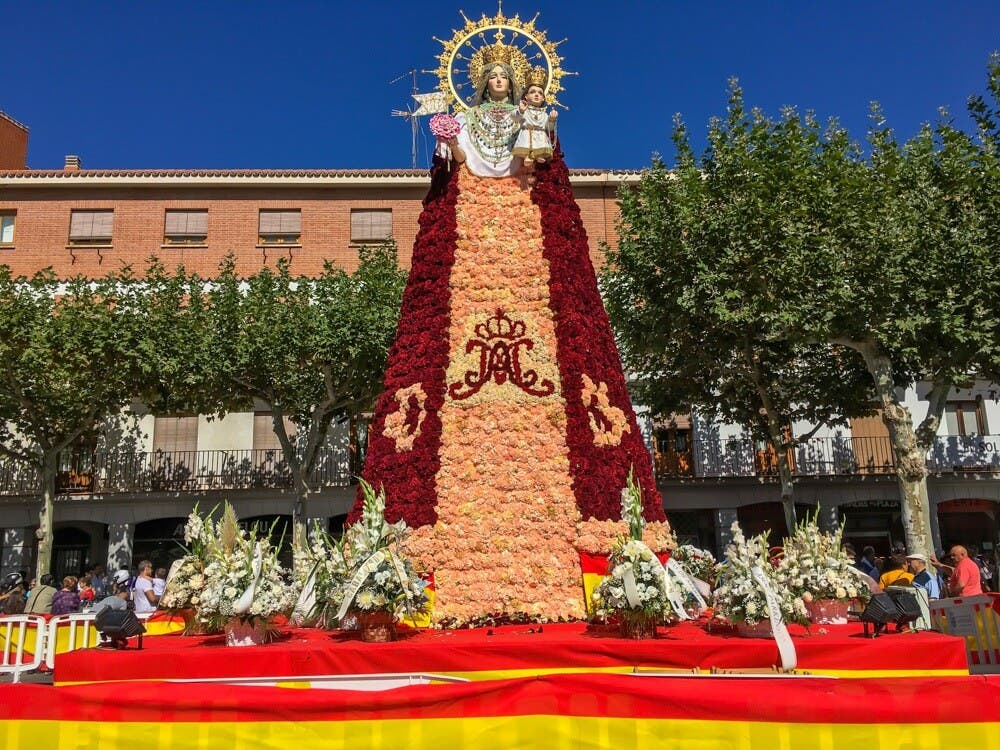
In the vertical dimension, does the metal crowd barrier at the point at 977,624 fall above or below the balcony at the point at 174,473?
below

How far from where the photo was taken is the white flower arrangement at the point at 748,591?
7.07 m

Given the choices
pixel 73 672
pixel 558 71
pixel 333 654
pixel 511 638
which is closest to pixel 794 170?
pixel 558 71

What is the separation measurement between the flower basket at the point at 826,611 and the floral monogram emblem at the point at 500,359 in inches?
143

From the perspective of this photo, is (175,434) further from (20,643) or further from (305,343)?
(20,643)

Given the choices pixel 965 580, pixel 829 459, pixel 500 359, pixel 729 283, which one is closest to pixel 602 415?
pixel 500 359

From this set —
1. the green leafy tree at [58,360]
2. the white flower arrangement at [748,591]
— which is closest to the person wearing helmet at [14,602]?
the green leafy tree at [58,360]

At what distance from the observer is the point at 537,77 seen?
10742 millimetres

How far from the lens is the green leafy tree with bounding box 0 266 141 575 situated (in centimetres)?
1878

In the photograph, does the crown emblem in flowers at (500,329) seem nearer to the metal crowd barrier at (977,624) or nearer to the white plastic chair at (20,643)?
the metal crowd barrier at (977,624)

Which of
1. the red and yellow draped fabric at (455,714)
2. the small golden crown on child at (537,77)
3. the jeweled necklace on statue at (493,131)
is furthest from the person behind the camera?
the small golden crown on child at (537,77)

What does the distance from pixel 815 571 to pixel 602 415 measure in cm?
292

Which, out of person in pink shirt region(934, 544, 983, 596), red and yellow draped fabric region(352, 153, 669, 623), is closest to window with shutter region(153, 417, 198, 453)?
red and yellow draped fabric region(352, 153, 669, 623)

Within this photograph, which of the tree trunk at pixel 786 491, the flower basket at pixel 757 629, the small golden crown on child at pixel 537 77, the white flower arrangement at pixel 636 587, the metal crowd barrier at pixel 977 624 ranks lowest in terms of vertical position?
the metal crowd barrier at pixel 977 624

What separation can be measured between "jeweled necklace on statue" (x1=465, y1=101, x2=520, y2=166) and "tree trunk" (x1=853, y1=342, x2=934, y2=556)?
9912mm
